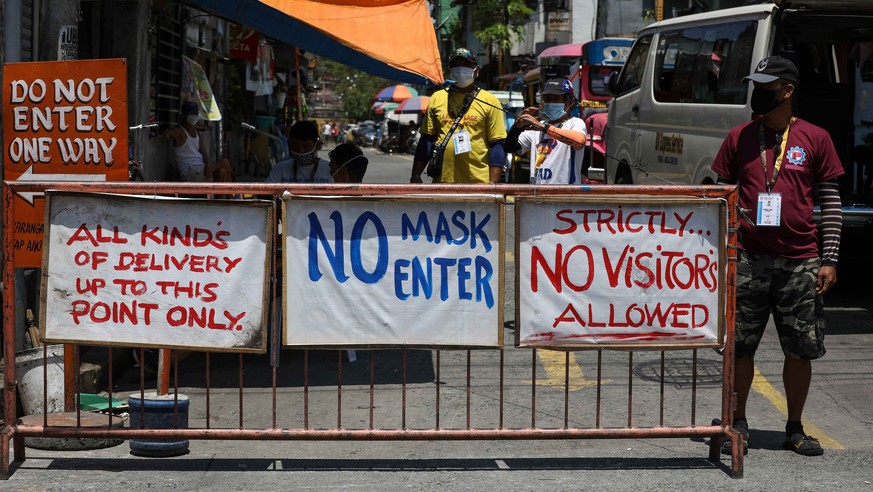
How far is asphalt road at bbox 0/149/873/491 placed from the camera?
512cm

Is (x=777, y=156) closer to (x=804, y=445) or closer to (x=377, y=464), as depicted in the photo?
(x=804, y=445)

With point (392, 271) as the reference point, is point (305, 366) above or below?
below

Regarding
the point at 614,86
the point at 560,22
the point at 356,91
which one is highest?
the point at 356,91

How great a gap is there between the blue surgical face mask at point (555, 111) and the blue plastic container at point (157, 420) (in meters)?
4.08

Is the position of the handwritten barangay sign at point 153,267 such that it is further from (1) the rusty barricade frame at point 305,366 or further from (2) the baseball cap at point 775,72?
(2) the baseball cap at point 775,72

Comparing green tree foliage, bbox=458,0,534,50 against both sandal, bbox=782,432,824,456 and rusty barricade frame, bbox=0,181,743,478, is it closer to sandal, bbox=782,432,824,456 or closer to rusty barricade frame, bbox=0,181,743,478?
sandal, bbox=782,432,824,456

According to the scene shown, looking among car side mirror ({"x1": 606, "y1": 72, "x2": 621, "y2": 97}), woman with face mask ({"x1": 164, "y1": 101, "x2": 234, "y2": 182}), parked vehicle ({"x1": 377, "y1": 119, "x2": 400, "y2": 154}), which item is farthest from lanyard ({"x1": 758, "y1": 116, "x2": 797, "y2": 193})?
parked vehicle ({"x1": 377, "y1": 119, "x2": 400, "y2": 154})

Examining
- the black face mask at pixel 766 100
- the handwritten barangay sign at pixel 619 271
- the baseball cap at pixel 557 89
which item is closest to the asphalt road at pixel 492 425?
the handwritten barangay sign at pixel 619 271

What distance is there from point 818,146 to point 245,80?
1813 centimetres

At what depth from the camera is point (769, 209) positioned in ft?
17.8

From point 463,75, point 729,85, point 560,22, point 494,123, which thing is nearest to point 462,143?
point 494,123

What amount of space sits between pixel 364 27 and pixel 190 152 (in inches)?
270

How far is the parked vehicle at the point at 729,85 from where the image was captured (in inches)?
353

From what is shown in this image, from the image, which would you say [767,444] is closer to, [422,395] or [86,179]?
[422,395]
